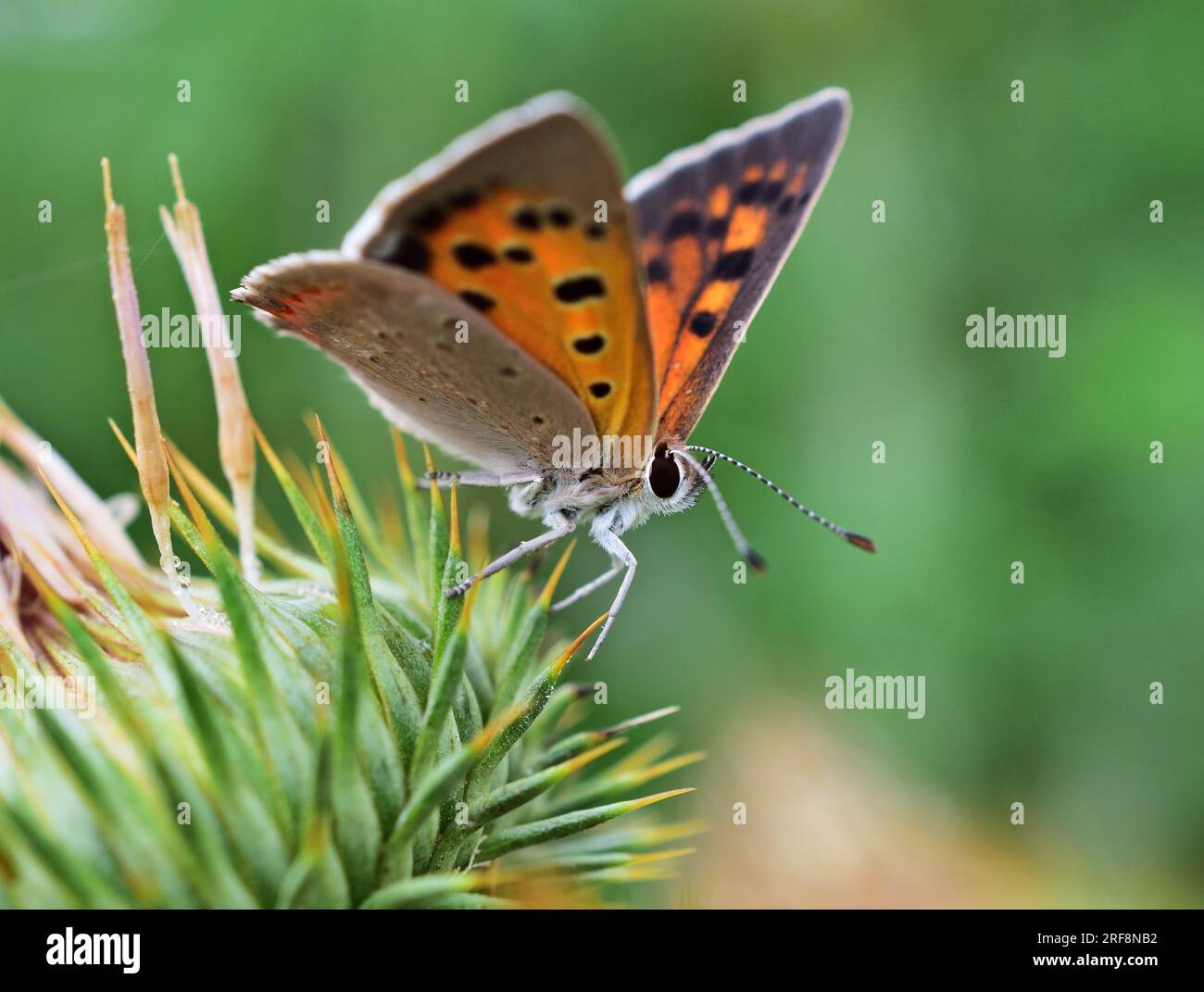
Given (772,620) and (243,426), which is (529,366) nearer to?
(243,426)

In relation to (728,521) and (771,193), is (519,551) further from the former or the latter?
(771,193)

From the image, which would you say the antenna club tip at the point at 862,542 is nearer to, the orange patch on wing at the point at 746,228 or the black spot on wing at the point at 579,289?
the orange patch on wing at the point at 746,228
